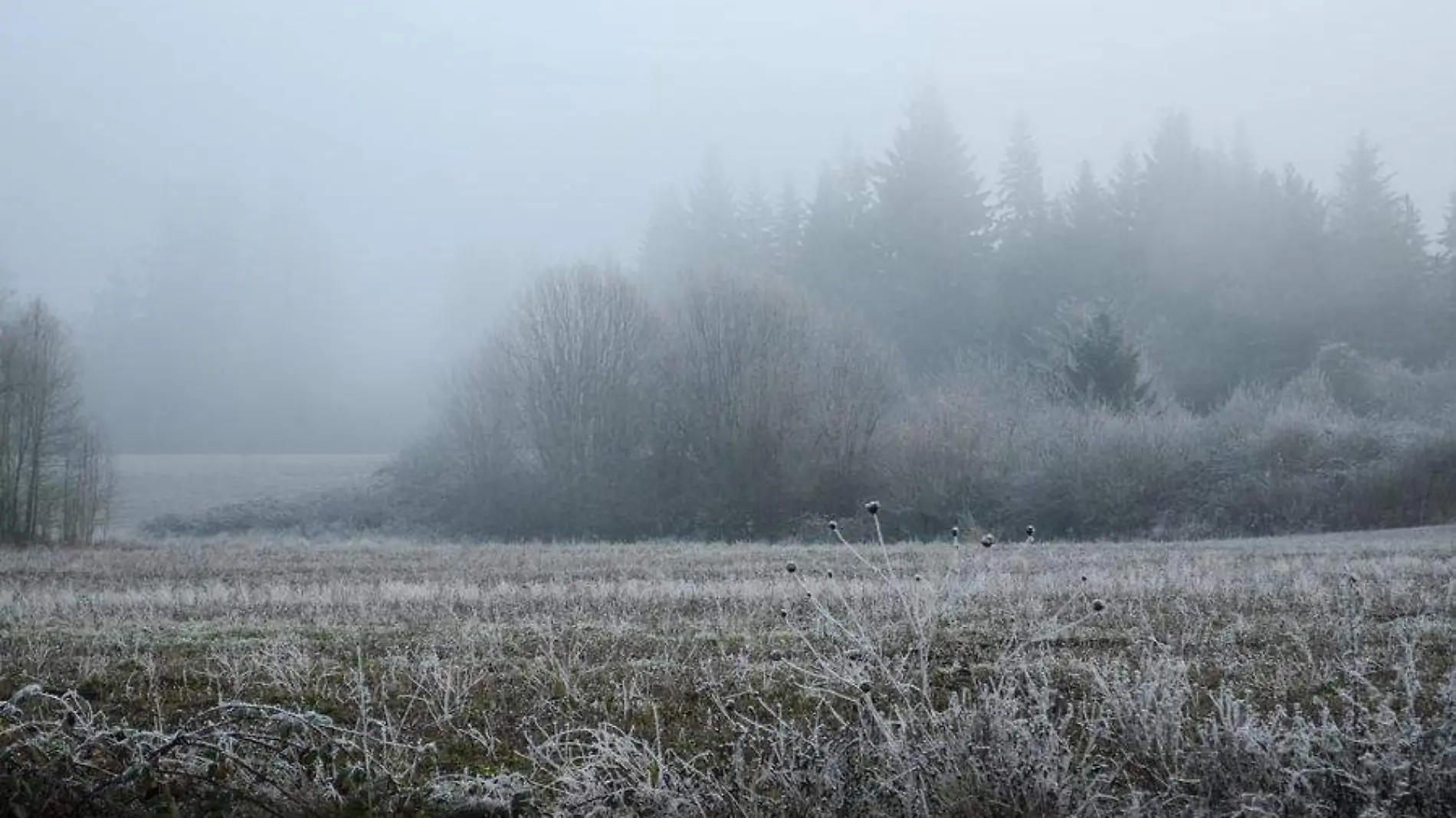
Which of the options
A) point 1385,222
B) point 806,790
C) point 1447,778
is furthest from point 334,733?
point 1385,222

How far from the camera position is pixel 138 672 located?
294 inches

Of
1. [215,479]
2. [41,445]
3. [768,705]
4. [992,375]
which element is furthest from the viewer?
[215,479]

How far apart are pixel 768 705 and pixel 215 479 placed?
195 ft

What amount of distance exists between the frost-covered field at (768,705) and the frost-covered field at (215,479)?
143 ft

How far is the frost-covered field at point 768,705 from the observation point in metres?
4.66

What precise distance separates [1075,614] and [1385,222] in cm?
6600

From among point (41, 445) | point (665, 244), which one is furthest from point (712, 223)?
point (41, 445)

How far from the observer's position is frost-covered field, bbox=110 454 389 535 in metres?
52.7

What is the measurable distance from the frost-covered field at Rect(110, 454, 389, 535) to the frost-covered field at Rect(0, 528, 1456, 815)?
43545mm

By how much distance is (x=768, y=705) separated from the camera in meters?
6.12

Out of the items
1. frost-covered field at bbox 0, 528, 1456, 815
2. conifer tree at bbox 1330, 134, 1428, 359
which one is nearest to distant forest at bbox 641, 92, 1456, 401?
conifer tree at bbox 1330, 134, 1428, 359

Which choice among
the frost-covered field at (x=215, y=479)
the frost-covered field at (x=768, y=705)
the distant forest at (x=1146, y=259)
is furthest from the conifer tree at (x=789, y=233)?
the frost-covered field at (x=768, y=705)

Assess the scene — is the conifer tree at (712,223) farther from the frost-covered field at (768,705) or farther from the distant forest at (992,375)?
the frost-covered field at (768,705)

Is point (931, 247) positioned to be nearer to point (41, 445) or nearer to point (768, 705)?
point (41, 445)
